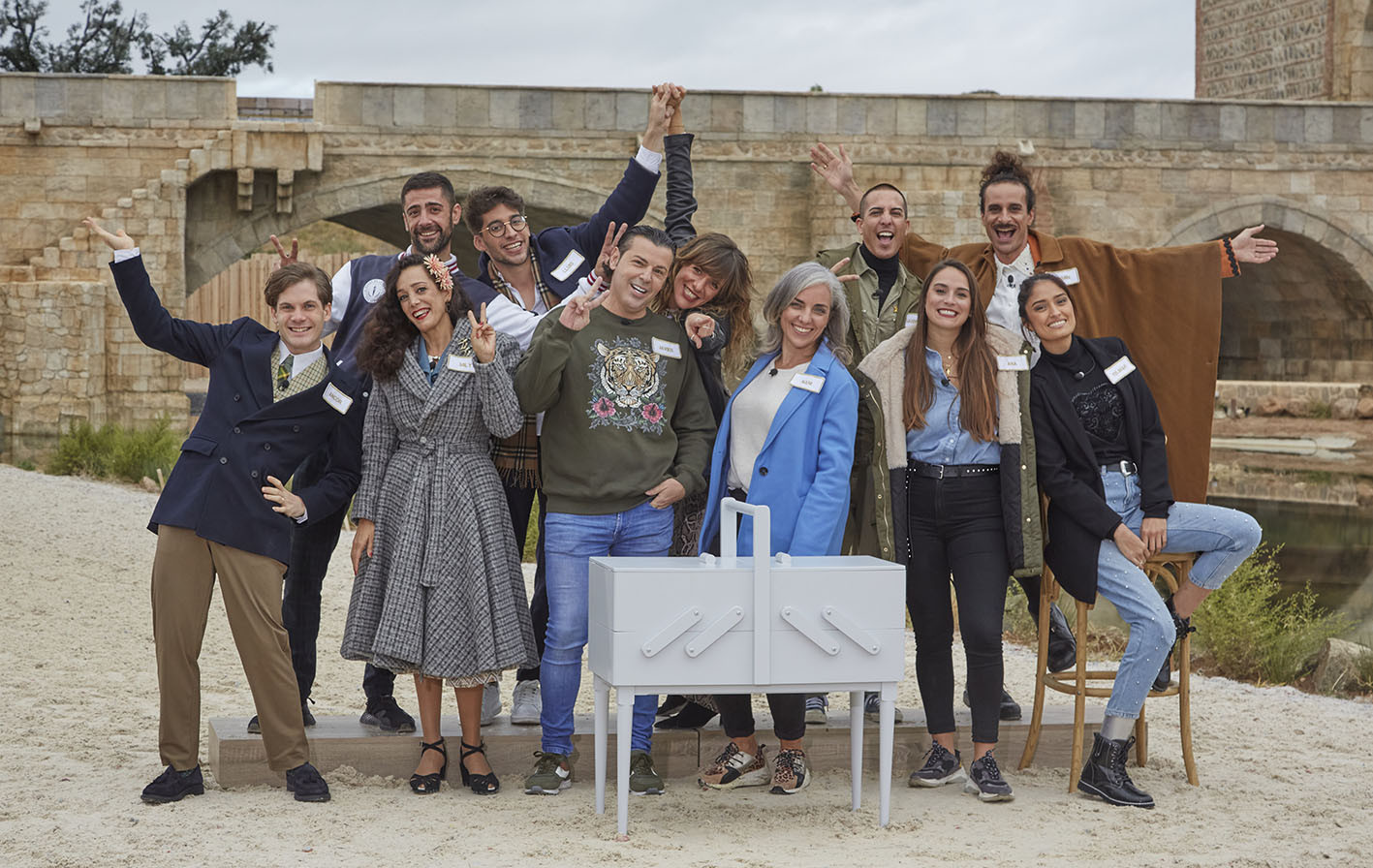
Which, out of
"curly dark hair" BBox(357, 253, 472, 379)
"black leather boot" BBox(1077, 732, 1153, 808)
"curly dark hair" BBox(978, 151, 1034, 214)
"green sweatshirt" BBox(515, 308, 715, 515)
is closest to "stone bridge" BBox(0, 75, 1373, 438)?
"curly dark hair" BBox(978, 151, 1034, 214)

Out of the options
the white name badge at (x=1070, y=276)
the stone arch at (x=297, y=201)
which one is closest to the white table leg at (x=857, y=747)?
the white name badge at (x=1070, y=276)

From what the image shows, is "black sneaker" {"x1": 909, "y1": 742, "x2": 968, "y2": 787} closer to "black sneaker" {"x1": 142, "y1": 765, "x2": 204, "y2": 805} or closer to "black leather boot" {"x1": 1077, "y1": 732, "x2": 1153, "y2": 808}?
"black leather boot" {"x1": 1077, "y1": 732, "x2": 1153, "y2": 808}

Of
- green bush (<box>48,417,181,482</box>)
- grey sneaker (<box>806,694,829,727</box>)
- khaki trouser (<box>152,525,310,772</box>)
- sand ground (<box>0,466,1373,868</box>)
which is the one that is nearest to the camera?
sand ground (<box>0,466,1373,868</box>)

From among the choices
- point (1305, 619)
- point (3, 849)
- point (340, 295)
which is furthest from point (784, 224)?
point (3, 849)

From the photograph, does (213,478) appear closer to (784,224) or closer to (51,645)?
(51,645)

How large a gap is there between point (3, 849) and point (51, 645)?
314 cm

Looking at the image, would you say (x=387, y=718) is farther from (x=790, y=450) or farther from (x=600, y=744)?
(x=790, y=450)

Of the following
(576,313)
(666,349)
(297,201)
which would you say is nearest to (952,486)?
(666,349)

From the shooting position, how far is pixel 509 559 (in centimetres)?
395

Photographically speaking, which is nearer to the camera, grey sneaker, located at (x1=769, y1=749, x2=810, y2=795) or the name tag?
the name tag

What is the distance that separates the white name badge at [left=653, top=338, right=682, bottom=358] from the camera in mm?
4000

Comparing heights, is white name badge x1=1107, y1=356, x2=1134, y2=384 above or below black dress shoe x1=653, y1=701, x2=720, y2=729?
above

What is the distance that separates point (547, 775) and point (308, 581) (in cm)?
94

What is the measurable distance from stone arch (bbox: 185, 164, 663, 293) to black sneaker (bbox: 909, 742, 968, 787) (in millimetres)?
12356
